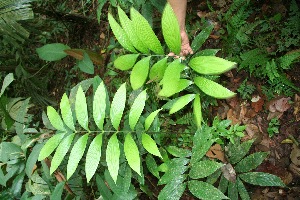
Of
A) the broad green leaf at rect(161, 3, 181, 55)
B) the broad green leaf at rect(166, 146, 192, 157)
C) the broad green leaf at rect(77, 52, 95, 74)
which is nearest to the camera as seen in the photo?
the broad green leaf at rect(161, 3, 181, 55)

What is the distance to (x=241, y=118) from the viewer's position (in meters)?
2.67

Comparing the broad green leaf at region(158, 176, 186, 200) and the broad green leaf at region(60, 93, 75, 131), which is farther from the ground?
the broad green leaf at region(60, 93, 75, 131)

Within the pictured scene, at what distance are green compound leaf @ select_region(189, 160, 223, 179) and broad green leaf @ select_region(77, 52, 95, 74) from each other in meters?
1.23

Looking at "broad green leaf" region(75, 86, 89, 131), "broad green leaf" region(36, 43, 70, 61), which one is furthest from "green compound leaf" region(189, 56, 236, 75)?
"broad green leaf" region(36, 43, 70, 61)

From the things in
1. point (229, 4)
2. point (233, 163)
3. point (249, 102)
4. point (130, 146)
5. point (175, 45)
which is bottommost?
point (233, 163)

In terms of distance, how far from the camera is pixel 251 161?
7.77 ft

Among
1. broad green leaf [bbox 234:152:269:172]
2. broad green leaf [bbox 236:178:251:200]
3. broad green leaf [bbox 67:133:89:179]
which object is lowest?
Result: broad green leaf [bbox 236:178:251:200]

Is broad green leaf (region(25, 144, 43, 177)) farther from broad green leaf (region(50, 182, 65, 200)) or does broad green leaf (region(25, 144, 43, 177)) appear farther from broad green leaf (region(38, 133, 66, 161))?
broad green leaf (region(38, 133, 66, 161))

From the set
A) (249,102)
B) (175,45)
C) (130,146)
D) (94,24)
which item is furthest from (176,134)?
(94,24)

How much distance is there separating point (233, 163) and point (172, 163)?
1.49ft

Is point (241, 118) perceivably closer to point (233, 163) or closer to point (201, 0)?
point (233, 163)

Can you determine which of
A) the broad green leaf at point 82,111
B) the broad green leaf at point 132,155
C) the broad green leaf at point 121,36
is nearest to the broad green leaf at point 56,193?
the broad green leaf at point 82,111

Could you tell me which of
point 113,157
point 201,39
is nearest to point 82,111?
point 113,157

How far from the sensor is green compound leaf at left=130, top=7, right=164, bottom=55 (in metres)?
1.69
